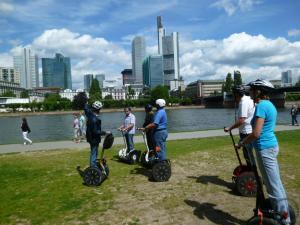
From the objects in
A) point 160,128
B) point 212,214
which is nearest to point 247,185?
point 212,214

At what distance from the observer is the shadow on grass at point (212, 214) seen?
604cm

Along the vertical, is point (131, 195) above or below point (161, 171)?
below

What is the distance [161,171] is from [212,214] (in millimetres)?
2559

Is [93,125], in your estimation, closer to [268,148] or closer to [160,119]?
[160,119]

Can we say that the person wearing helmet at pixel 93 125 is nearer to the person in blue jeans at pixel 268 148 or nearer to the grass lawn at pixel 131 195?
the grass lawn at pixel 131 195

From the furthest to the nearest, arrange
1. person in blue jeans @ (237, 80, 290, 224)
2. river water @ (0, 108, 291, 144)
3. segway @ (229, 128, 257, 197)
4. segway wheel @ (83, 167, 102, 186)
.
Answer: river water @ (0, 108, 291, 144), segway wheel @ (83, 167, 102, 186), segway @ (229, 128, 257, 197), person in blue jeans @ (237, 80, 290, 224)

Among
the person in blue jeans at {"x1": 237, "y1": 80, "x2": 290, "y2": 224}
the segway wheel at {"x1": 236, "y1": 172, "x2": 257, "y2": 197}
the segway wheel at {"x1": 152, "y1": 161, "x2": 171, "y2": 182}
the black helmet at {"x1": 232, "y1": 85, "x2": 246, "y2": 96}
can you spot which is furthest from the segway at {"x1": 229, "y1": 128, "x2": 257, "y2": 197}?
the person in blue jeans at {"x1": 237, "y1": 80, "x2": 290, "y2": 224}

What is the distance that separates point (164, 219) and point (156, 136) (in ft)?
9.85

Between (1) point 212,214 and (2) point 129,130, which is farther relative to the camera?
(2) point 129,130

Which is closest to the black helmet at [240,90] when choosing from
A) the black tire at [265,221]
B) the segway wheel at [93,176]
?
the black tire at [265,221]

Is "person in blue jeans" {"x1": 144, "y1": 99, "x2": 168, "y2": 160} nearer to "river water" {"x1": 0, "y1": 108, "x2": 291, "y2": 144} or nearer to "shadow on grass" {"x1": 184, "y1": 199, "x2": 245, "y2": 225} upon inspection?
"shadow on grass" {"x1": 184, "y1": 199, "x2": 245, "y2": 225}

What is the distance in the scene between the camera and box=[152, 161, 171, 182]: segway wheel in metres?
8.76

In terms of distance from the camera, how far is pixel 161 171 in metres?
8.78

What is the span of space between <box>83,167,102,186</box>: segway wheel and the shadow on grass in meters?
2.47
